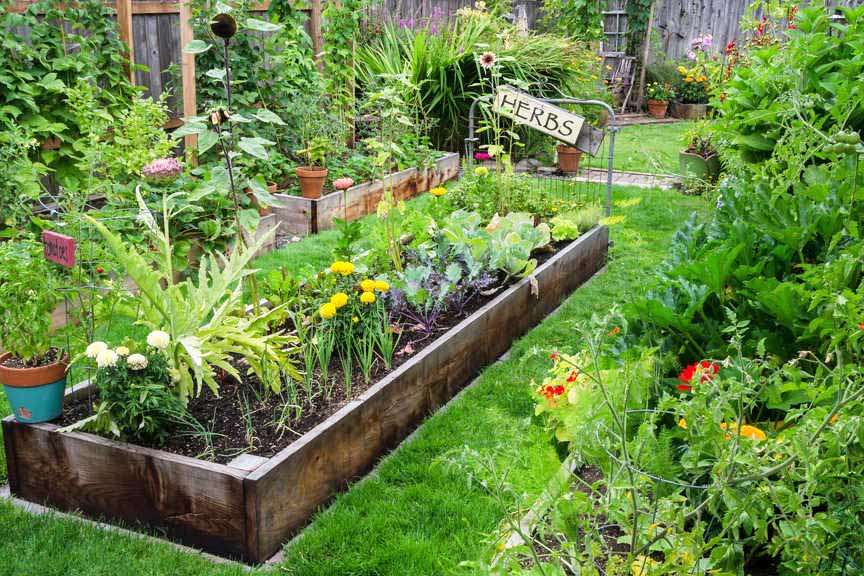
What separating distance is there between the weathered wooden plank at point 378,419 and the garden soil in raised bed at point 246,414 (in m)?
0.11

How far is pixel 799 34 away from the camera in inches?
206

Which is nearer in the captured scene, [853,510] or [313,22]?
→ [853,510]

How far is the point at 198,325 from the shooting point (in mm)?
3342

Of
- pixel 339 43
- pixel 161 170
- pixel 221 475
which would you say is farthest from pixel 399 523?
pixel 339 43

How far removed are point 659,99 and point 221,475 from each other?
1204cm

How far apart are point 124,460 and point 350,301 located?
1277mm

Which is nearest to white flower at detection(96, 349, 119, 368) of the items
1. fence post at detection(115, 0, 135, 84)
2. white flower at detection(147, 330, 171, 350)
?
white flower at detection(147, 330, 171, 350)

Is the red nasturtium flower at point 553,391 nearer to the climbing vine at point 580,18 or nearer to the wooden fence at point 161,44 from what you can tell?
the wooden fence at point 161,44

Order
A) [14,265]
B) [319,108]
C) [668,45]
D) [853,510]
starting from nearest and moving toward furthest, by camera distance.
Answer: [853,510], [14,265], [319,108], [668,45]

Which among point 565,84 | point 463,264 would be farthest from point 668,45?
point 463,264

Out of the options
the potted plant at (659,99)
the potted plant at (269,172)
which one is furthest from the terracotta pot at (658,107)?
the potted plant at (269,172)

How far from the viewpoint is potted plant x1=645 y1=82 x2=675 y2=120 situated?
13.5 m

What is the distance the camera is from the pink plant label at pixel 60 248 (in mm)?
3078

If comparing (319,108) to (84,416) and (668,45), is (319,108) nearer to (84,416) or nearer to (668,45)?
(84,416)
